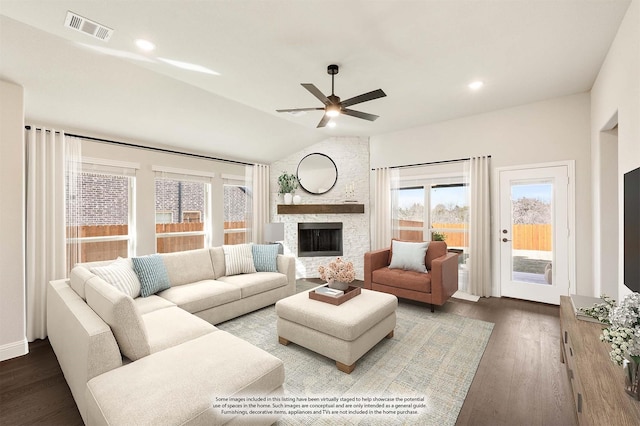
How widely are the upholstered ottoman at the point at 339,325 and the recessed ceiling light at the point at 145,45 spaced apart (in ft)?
8.58

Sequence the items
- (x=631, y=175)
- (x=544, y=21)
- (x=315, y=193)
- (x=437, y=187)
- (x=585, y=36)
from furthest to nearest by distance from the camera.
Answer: (x=315, y=193)
(x=437, y=187)
(x=585, y=36)
(x=544, y=21)
(x=631, y=175)

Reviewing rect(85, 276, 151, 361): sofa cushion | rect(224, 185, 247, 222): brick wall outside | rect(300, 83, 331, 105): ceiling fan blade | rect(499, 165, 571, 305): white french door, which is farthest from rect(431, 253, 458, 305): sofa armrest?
rect(224, 185, 247, 222): brick wall outside

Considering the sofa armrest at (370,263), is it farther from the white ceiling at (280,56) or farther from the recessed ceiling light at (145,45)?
the recessed ceiling light at (145,45)

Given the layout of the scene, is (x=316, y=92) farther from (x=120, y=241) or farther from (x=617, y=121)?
(x=120, y=241)

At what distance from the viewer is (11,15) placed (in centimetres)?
196

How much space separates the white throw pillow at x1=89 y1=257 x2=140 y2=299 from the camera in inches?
101

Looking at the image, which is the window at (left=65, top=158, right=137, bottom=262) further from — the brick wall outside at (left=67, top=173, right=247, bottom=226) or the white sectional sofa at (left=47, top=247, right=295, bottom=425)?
the white sectional sofa at (left=47, top=247, right=295, bottom=425)

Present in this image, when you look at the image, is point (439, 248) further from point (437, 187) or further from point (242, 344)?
point (242, 344)

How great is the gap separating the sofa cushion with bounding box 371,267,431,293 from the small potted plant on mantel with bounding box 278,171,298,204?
7.55ft

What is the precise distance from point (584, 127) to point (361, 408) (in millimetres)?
4209

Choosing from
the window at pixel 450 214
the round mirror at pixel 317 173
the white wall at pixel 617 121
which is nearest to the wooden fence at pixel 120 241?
the round mirror at pixel 317 173

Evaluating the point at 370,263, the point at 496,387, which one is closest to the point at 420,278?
the point at 370,263

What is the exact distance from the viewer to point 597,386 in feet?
4.10

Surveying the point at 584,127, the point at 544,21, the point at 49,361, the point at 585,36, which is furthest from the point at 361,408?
the point at 584,127
